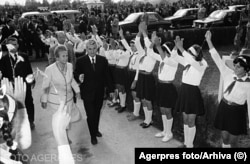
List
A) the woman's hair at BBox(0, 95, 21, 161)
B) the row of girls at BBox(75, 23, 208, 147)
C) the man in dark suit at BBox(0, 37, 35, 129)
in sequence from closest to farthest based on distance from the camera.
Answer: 1. the woman's hair at BBox(0, 95, 21, 161)
2. the row of girls at BBox(75, 23, 208, 147)
3. the man in dark suit at BBox(0, 37, 35, 129)

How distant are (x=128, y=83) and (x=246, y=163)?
3656 mm

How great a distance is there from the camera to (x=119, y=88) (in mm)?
7645

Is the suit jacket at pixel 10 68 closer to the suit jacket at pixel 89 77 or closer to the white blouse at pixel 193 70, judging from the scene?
the suit jacket at pixel 89 77

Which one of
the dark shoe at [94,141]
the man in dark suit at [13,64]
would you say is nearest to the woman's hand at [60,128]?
the dark shoe at [94,141]

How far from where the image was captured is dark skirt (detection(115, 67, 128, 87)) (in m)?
7.38

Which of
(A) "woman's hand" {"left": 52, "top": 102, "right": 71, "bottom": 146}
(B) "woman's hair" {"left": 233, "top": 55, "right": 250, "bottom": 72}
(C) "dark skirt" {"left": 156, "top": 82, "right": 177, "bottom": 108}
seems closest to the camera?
(A) "woman's hand" {"left": 52, "top": 102, "right": 71, "bottom": 146}

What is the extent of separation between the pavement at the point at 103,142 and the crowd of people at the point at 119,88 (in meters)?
0.20

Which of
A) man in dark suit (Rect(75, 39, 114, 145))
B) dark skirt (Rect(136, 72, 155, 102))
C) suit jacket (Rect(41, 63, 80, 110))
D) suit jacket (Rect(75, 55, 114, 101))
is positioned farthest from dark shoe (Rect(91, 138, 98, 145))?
dark skirt (Rect(136, 72, 155, 102))

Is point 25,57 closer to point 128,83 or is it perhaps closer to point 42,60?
point 128,83

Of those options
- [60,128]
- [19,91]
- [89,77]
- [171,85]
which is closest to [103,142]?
[89,77]

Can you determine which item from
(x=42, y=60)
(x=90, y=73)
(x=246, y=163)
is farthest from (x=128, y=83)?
(x=42, y=60)

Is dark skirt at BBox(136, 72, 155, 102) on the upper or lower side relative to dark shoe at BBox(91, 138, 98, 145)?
upper

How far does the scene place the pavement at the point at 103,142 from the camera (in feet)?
17.2

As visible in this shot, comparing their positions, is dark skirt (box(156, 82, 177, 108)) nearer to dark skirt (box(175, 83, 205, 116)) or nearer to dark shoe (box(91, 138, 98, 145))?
dark skirt (box(175, 83, 205, 116))
